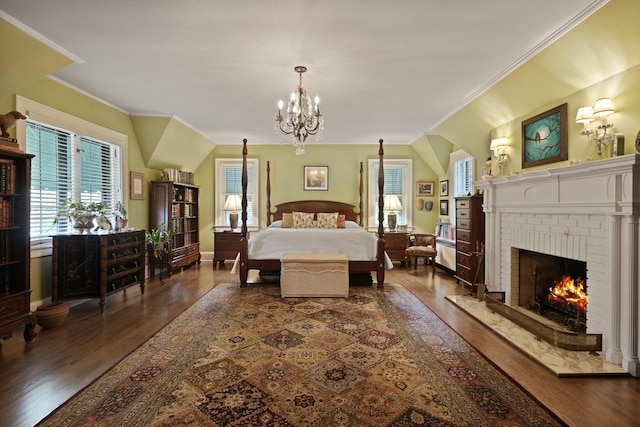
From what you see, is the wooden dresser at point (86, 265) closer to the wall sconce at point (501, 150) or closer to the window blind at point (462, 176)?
the wall sconce at point (501, 150)

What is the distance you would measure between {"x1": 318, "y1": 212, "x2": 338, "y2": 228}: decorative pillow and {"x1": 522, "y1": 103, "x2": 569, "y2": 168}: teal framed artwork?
141 inches

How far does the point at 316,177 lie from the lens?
25.0ft

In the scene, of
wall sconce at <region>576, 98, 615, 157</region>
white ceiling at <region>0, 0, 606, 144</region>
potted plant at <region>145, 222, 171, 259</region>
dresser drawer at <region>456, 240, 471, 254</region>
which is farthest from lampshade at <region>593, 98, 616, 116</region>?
potted plant at <region>145, 222, 171, 259</region>

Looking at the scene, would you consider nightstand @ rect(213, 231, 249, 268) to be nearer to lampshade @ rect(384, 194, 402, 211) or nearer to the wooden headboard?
the wooden headboard

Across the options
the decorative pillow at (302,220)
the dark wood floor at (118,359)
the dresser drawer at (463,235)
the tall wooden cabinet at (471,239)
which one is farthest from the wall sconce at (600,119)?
the decorative pillow at (302,220)

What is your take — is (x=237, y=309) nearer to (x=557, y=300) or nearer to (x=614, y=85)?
(x=557, y=300)

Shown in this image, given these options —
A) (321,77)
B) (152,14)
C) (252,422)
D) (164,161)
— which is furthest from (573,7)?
(164,161)

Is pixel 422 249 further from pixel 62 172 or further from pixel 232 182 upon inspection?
pixel 62 172

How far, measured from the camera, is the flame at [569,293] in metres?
3.17

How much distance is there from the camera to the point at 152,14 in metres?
2.55

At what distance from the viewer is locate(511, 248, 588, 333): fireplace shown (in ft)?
10.6

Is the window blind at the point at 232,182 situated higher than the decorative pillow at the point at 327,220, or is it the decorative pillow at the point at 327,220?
the window blind at the point at 232,182

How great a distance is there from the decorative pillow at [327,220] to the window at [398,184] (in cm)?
112

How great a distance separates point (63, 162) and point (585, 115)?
564 centimetres
